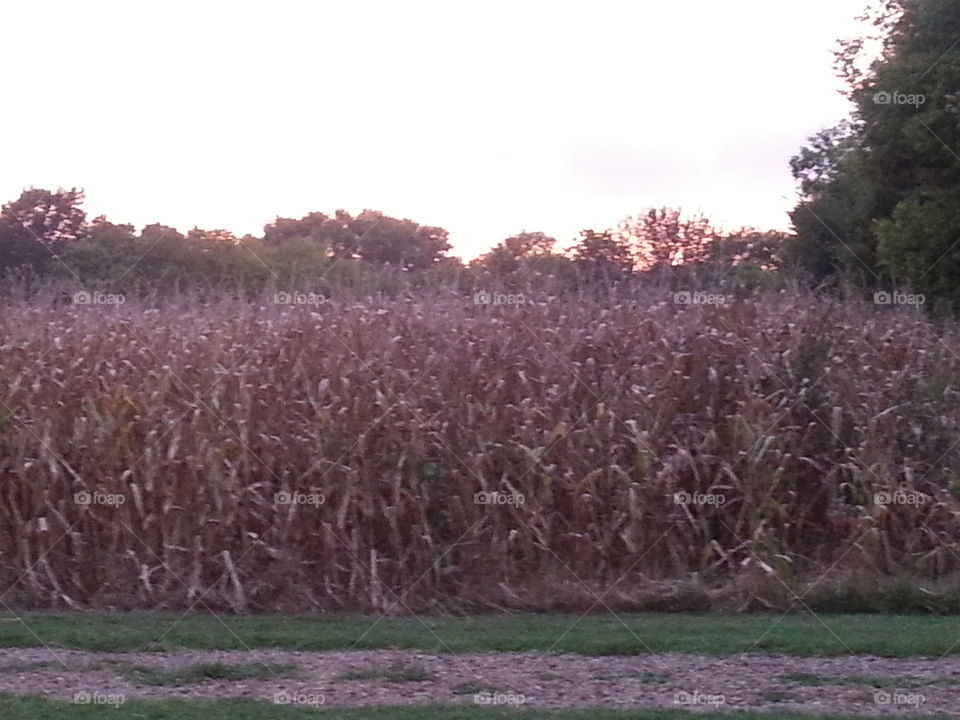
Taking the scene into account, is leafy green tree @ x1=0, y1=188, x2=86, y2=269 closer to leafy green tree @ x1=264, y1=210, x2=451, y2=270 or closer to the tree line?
the tree line

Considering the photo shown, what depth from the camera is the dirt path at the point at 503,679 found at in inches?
241

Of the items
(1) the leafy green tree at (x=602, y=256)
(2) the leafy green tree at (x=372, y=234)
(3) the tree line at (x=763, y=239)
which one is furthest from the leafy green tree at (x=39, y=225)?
(1) the leafy green tree at (x=602, y=256)

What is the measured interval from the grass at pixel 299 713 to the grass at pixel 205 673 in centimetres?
57

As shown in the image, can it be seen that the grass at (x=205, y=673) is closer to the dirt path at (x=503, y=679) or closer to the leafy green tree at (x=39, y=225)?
the dirt path at (x=503, y=679)

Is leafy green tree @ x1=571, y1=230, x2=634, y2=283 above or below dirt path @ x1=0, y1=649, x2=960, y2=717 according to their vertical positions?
above

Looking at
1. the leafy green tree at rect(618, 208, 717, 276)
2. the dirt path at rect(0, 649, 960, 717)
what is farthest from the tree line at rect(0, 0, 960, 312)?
the dirt path at rect(0, 649, 960, 717)

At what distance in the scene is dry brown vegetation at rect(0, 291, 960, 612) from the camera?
31.2 feet

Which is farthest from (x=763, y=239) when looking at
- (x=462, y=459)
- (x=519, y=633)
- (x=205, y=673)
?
(x=205, y=673)

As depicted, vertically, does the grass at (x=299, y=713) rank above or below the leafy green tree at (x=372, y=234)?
below

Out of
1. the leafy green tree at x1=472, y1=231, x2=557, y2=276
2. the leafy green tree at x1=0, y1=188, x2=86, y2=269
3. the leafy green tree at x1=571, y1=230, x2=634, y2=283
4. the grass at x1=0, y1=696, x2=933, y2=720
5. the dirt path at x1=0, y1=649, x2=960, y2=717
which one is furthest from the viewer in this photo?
the leafy green tree at x1=0, y1=188, x2=86, y2=269

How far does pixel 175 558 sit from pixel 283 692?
357 centimetres

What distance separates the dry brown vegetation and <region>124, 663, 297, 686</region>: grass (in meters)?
2.35

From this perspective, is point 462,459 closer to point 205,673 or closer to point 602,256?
point 205,673

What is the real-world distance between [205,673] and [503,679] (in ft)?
5.75
